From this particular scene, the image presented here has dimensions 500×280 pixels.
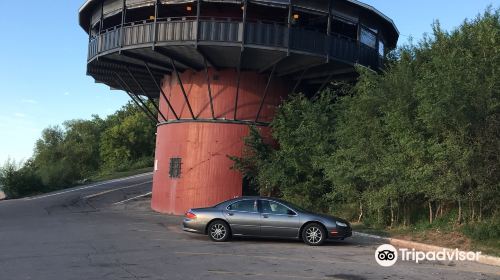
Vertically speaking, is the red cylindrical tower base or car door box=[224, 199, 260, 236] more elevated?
the red cylindrical tower base

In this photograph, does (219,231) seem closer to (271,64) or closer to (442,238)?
(442,238)

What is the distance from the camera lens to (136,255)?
463 inches

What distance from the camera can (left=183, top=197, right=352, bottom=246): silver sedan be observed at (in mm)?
14406

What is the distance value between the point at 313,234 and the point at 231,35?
11257mm

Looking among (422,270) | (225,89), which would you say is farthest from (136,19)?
(422,270)

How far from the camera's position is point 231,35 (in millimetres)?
22781

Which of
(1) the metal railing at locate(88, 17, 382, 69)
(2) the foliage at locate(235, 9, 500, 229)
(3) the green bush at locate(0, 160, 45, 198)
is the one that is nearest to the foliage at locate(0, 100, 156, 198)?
(3) the green bush at locate(0, 160, 45, 198)

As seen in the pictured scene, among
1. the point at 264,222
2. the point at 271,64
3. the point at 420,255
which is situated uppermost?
the point at 271,64

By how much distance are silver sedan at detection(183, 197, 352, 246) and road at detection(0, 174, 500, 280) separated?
33 centimetres

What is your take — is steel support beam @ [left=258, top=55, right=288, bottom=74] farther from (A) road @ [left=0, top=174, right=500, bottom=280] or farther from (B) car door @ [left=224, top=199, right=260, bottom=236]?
(B) car door @ [left=224, top=199, right=260, bottom=236]

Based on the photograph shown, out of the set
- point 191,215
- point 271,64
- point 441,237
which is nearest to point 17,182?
point 271,64

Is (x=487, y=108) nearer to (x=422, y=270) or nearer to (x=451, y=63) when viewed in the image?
(x=451, y=63)

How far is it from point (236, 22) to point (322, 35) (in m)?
3.96

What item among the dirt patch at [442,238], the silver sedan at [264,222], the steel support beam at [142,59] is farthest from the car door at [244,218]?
the steel support beam at [142,59]
